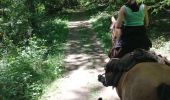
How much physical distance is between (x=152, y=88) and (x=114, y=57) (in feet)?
6.97

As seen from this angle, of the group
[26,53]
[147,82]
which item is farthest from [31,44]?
[147,82]

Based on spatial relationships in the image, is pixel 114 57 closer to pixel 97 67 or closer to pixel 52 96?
pixel 52 96

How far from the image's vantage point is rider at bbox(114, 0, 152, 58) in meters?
6.06

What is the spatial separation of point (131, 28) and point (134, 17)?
0.21 metres

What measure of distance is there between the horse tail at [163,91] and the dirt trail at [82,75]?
160 inches

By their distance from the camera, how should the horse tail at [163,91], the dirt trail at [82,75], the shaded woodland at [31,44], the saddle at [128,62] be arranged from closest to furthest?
1. the horse tail at [163,91]
2. the saddle at [128,62]
3. the dirt trail at [82,75]
4. the shaded woodland at [31,44]

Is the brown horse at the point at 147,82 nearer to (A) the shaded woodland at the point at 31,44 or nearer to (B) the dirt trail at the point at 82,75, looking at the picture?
(B) the dirt trail at the point at 82,75

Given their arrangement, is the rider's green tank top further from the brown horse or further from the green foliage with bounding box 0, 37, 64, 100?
the green foliage with bounding box 0, 37, 64, 100

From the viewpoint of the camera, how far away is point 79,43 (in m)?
16.3

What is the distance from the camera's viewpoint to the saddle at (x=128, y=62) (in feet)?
17.7

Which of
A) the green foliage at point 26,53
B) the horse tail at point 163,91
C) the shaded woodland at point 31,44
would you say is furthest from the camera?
the shaded woodland at point 31,44

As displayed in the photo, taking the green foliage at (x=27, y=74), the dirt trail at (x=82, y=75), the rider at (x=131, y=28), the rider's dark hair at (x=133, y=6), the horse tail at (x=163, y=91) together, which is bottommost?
the dirt trail at (x=82, y=75)

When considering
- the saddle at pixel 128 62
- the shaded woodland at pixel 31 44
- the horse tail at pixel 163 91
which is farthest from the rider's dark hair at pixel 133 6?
the shaded woodland at pixel 31 44

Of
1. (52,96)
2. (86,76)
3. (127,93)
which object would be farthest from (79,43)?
(127,93)
